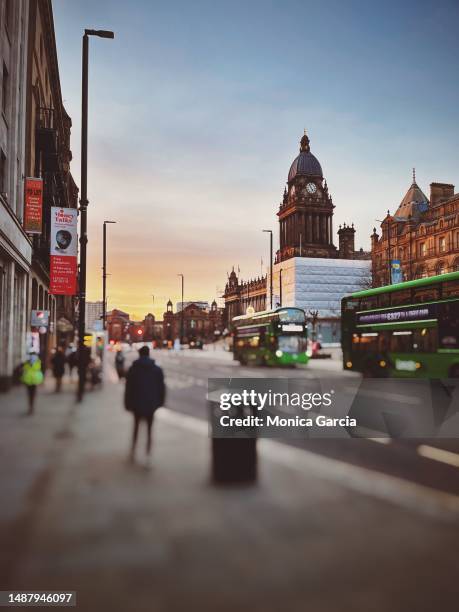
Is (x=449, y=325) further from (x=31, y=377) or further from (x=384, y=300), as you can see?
(x=31, y=377)

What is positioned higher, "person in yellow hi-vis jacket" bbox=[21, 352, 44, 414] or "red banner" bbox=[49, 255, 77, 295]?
"red banner" bbox=[49, 255, 77, 295]

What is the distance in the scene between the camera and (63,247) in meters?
21.1

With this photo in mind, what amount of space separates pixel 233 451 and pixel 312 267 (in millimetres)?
17805

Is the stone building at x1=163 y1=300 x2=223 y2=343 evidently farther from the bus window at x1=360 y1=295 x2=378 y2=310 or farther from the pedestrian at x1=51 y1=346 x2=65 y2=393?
the bus window at x1=360 y1=295 x2=378 y2=310

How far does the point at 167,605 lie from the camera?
15.4 ft

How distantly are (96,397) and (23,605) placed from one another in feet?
41.8

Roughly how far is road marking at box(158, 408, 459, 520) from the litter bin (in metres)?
0.75

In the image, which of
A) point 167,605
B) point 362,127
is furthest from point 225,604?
point 362,127

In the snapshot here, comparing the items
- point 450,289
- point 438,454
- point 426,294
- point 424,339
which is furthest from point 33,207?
point 438,454

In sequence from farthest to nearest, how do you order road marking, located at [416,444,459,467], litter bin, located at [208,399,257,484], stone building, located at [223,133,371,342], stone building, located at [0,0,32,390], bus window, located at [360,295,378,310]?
1. stone building, located at [223,133,371,342]
2. stone building, located at [0,0,32,390]
3. bus window, located at [360,295,378,310]
4. road marking, located at [416,444,459,467]
5. litter bin, located at [208,399,257,484]

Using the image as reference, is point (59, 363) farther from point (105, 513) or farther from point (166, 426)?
point (105, 513)

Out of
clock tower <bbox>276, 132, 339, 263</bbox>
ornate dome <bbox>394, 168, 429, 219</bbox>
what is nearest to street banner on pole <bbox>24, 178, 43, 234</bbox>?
clock tower <bbox>276, 132, 339, 263</bbox>

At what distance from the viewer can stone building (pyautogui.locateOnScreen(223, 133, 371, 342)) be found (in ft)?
75.3

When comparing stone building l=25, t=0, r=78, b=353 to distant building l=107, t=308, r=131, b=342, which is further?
stone building l=25, t=0, r=78, b=353
